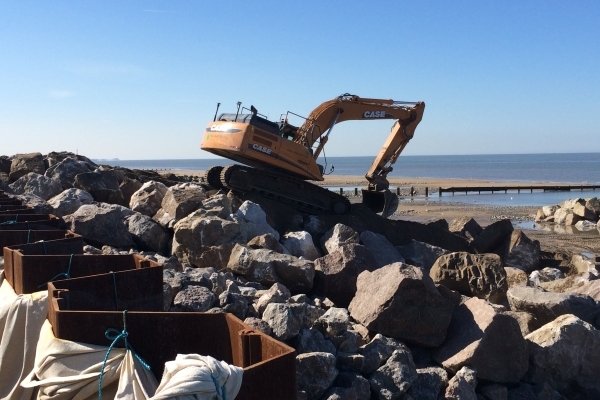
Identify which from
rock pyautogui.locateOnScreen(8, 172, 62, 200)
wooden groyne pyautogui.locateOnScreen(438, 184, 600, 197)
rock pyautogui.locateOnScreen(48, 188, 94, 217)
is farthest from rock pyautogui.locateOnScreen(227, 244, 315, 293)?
wooden groyne pyautogui.locateOnScreen(438, 184, 600, 197)

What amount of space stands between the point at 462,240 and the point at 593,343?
25.5 ft

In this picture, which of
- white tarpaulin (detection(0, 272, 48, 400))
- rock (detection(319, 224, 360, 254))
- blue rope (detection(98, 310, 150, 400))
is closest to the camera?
blue rope (detection(98, 310, 150, 400))

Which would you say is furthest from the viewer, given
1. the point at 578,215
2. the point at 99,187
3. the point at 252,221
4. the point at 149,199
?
the point at 578,215

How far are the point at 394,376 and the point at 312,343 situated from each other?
68 centimetres

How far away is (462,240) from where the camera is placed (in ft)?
45.2

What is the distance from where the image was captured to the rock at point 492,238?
13.4 m

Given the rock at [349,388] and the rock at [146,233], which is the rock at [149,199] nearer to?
the rock at [146,233]

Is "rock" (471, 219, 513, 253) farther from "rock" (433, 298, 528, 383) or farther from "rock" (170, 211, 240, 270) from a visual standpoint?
"rock" (433, 298, 528, 383)

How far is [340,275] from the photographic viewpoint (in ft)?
25.4

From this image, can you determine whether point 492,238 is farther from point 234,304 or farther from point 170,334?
point 170,334

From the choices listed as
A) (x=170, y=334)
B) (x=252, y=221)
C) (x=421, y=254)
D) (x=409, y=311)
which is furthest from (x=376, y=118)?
(x=170, y=334)

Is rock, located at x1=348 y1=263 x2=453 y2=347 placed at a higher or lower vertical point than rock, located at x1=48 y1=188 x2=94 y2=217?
lower

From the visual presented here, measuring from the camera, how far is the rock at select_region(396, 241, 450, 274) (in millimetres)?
11238

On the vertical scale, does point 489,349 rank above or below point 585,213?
above
